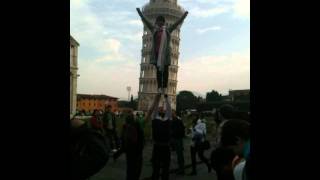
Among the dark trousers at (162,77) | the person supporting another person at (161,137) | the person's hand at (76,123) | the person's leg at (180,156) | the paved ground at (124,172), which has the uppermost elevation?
the dark trousers at (162,77)

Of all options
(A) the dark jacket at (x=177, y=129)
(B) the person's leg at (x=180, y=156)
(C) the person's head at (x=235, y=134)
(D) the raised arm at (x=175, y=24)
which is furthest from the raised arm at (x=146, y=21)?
(A) the dark jacket at (x=177, y=129)

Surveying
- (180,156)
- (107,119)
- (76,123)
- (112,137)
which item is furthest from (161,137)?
(76,123)

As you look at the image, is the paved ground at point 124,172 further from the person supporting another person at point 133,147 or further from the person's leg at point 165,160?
the person supporting another person at point 133,147

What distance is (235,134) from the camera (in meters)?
3.93

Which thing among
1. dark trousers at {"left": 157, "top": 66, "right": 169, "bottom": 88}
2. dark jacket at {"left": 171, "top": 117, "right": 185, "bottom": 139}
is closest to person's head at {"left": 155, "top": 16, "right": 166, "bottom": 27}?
dark trousers at {"left": 157, "top": 66, "right": 169, "bottom": 88}

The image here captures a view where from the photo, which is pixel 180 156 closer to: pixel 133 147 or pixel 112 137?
pixel 133 147

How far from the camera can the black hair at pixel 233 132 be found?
12.8 ft

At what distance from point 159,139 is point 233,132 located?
20.1ft

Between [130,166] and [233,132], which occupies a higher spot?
[233,132]
